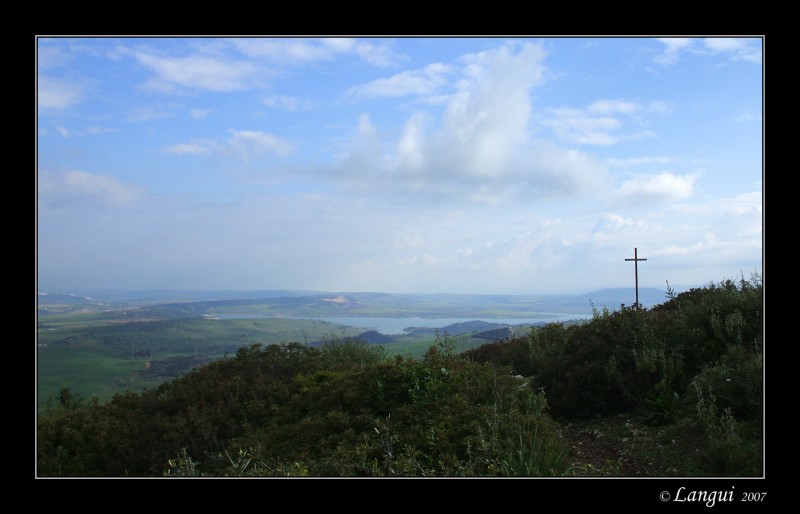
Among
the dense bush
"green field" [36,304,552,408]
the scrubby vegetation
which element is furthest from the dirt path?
"green field" [36,304,552,408]

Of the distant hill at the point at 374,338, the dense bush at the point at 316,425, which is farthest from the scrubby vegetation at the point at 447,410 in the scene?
the distant hill at the point at 374,338

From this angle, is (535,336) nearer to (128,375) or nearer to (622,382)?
(622,382)

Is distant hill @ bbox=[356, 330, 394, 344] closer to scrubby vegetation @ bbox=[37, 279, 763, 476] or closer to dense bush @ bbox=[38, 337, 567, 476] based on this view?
scrubby vegetation @ bbox=[37, 279, 763, 476]

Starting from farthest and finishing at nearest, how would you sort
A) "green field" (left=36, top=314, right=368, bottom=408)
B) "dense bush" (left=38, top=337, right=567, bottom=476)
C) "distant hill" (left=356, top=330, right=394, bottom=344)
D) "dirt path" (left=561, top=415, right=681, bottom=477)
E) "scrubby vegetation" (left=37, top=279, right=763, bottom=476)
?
"distant hill" (left=356, top=330, right=394, bottom=344), "green field" (left=36, top=314, right=368, bottom=408), "dirt path" (left=561, top=415, right=681, bottom=477), "scrubby vegetation" (left=37, top=279, right=763, bottom=476), "dense bush" (left=38, top=337, right=567, bottom=476)

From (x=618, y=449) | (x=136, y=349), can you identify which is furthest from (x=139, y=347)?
(x=618, y=449)

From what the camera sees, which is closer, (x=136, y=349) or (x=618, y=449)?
(x=618, y=449)

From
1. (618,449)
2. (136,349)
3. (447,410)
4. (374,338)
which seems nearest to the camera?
(447,410)

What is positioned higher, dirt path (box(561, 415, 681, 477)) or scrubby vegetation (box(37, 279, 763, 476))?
scrubby vegetation (box(37, 279, 763, 476))

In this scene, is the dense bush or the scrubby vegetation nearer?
the dense bush

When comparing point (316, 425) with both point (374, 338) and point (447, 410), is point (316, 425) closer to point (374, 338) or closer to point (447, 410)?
point (447, 410)

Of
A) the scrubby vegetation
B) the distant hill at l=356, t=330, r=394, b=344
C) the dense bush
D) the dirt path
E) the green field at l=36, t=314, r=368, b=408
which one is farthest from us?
the distant hill at l=356, t=330, r=394, b=344
